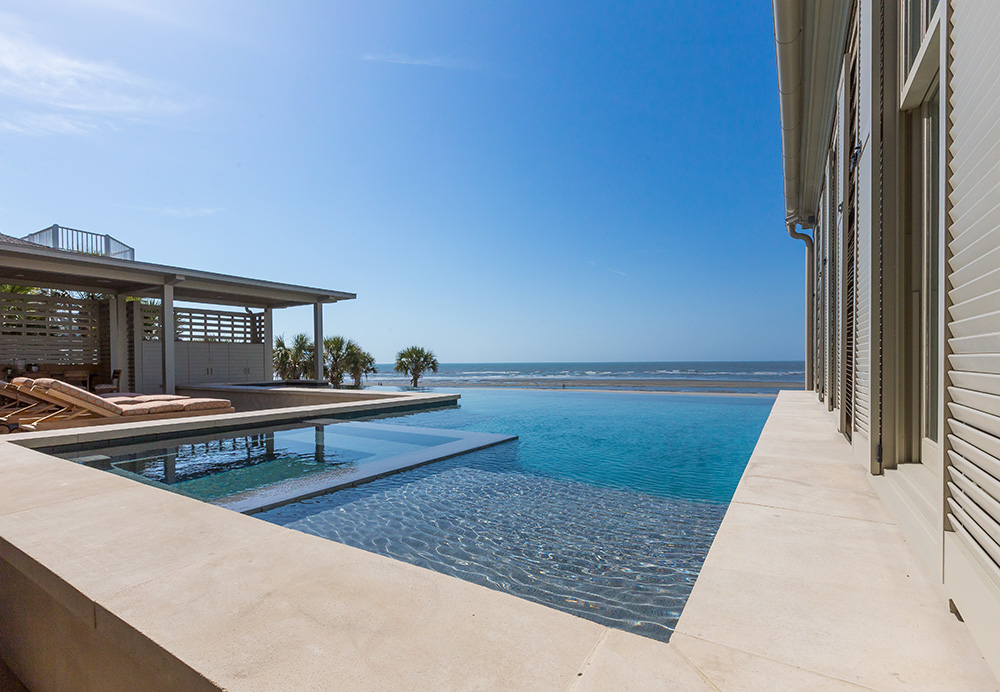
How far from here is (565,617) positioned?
4.07ft

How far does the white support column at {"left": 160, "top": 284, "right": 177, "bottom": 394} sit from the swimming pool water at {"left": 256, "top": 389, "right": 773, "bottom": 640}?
332 inches

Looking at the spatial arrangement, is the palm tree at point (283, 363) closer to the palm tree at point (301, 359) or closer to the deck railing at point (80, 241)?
the palm tree at point (301, 359)

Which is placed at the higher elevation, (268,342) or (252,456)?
(268,342)

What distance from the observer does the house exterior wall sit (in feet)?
3.41

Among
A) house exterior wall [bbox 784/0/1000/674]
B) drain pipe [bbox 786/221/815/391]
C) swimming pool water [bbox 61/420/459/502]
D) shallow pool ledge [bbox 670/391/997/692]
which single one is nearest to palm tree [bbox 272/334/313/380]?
swimming pool water [bbox 61/420/459/502]

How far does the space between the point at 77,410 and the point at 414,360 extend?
53.3 feet

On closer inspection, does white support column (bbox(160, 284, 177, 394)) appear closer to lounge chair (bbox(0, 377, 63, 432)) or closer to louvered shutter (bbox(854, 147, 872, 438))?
lounge chair (bbox(0, 377, 63, 432))

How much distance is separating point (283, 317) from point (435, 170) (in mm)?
6723

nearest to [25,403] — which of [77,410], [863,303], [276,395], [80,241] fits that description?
[77,410]

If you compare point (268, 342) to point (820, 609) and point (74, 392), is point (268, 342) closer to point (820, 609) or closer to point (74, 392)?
point (74, 392)

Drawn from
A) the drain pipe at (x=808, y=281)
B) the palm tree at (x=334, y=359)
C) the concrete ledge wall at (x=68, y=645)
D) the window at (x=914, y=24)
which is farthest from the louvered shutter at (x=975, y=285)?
the palm tree at (x=334, y=359)

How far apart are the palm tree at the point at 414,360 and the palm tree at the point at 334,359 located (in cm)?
361

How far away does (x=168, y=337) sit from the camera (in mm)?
10031

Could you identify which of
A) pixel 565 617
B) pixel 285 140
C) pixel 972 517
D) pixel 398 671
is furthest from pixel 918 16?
pixel 285 140
